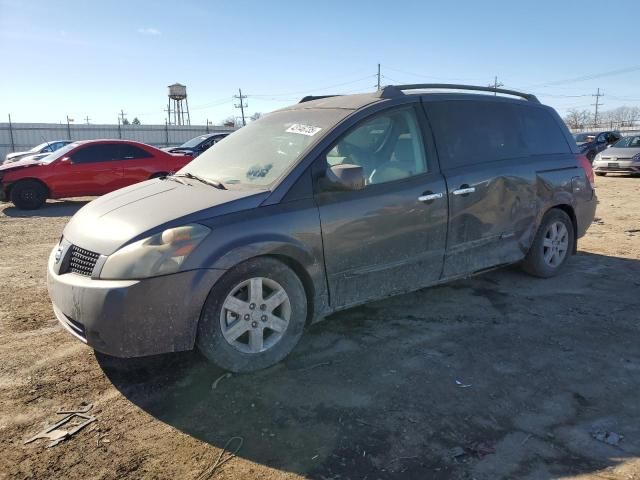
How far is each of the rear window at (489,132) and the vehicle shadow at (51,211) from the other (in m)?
8.69

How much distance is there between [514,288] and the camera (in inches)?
198

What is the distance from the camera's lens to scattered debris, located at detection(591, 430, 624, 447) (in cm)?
261

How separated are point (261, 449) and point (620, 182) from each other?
1629 centimetres

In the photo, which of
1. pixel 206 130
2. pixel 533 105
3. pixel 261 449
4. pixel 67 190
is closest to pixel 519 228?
pixel 533 105

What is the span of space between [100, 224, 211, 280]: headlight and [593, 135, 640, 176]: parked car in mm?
17644

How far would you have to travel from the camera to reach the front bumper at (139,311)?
2.88m

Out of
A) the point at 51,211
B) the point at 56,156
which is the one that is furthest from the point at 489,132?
the point at 56,156

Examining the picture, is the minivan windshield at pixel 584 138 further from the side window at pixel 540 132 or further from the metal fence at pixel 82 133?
the metal fence at pixel 82 133

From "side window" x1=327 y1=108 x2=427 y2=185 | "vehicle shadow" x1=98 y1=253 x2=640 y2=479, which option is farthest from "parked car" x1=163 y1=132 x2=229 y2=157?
"vehicle shadow" x1=98 y1=253 x2=640 y2=479

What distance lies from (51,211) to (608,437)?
11.2 m

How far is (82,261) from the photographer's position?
124 inches

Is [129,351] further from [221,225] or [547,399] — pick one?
[547,399]

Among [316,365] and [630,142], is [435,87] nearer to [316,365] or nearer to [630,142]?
[316,365]

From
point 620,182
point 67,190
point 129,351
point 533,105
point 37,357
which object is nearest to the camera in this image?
point 129,351
